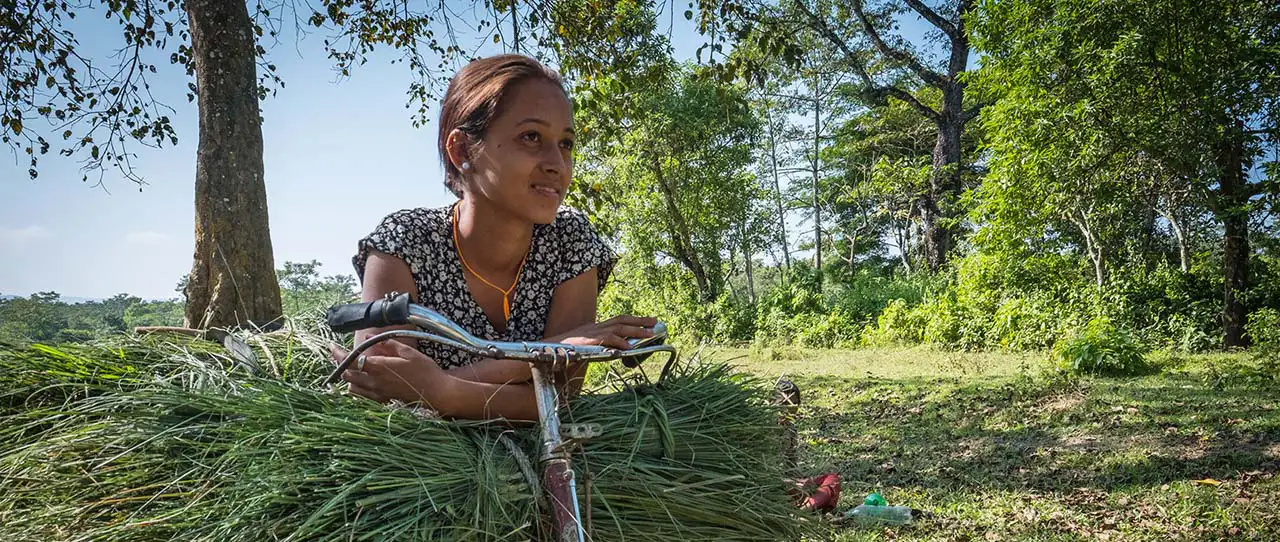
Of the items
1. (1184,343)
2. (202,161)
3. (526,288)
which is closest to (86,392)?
(526,288)

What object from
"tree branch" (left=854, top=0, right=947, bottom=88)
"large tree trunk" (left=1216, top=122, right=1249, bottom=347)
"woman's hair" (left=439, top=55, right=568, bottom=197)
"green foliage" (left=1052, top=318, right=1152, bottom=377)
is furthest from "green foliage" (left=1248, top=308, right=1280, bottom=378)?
"woman's hair" (left=439, top=55, right=568, bottom=197)

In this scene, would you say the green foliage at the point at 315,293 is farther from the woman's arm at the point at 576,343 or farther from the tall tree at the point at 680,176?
the tall tree at the point at 680,176

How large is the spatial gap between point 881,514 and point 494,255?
299 cm

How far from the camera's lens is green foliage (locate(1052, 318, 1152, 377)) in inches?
325

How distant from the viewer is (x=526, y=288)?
2191 millimetres

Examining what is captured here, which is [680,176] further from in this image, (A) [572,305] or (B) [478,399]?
(B) [478,399]

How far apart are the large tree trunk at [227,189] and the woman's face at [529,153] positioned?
7.08ft

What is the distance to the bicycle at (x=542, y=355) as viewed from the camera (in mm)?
1340

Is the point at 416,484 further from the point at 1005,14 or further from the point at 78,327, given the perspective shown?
the point at 1005,14

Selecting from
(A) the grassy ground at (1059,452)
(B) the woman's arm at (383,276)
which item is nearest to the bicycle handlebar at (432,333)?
(B) the woman's arm at (383,276)

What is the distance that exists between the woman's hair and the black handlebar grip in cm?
72

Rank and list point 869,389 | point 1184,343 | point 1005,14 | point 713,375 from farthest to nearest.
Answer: point 1005,14 < point 1184,343 < point 869,389 < point 713,375

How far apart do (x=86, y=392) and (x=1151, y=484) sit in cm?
513

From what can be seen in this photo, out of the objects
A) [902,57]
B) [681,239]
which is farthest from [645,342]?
[681,239]
